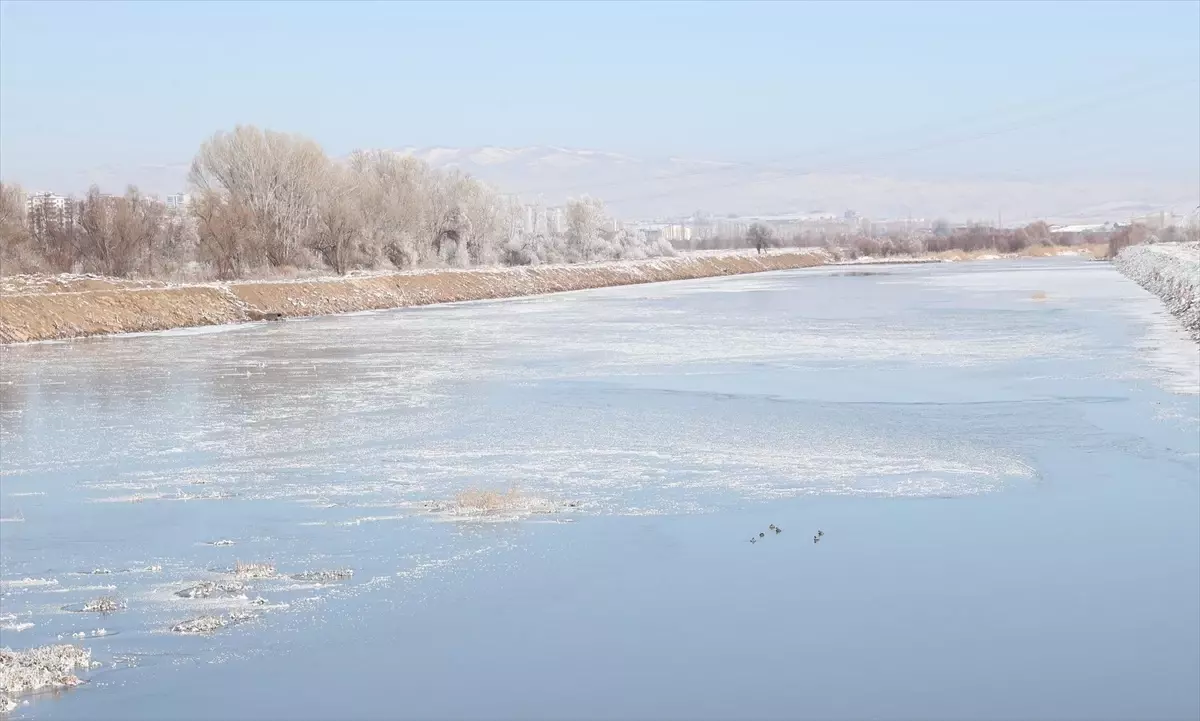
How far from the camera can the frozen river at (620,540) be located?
7.11m

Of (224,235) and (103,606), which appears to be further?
(224,235)

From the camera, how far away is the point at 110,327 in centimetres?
3547

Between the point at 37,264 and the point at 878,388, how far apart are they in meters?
39.2

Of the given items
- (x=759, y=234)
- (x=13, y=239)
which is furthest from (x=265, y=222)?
(x=759, y=234)

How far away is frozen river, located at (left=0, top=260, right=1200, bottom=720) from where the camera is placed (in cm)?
711

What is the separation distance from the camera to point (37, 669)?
7.17 metres

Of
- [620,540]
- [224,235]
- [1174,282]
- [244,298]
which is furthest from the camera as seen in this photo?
[224,235]

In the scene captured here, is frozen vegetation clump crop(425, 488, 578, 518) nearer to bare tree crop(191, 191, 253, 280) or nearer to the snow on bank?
the snow on bank

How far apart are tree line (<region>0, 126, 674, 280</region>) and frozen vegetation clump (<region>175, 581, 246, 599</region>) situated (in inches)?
1637

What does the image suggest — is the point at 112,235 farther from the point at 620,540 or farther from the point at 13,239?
the point at 620,540

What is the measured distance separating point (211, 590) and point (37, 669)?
1.81 m

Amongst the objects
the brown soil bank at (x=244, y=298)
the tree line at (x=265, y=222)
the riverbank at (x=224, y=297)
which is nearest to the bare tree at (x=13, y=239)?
the tree line at (x=265, y=222)

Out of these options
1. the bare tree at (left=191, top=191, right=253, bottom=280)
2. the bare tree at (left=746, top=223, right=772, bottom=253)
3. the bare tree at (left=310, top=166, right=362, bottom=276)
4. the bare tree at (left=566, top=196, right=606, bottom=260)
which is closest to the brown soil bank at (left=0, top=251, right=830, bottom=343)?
the bare tree at (left=310, top=166, right=362, bottom=276)

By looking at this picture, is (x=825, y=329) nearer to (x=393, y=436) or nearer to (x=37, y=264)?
(x=393, y=436)
